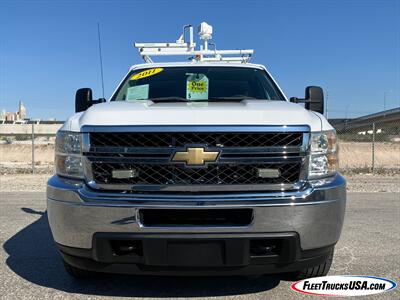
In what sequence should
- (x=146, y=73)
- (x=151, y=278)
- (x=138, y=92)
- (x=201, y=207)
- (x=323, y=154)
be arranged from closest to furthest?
1. (x=201, y=207)
2. (x=323, y=154)
3. (x=151, y=278)
4. (x=138, y=92)
5. (x=146, y=73)

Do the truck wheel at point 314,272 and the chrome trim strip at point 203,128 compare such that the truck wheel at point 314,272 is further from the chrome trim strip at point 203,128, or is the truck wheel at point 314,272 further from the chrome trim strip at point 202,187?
the chrome trim strip at point 203,128

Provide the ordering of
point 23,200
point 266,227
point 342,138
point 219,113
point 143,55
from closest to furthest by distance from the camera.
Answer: point 266,227 < point 219,113 < point 143,55 < point 23,200 < point 342,138

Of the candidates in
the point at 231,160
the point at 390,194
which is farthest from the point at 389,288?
the point at 390,194

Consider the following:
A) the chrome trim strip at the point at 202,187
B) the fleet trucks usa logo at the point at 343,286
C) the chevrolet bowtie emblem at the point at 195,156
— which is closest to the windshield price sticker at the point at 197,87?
the chevrolet bowtie emblem at the point at 195,156

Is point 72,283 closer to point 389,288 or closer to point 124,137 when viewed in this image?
point 124,137

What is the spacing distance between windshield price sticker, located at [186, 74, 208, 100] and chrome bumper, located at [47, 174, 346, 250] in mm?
1728

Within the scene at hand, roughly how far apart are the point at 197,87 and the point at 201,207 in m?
2.08

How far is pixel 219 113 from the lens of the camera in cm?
319

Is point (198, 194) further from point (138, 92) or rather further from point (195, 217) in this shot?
point (138, 92)

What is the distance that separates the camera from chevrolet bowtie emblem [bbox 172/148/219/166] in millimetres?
3055

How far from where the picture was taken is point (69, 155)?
10.7 feet

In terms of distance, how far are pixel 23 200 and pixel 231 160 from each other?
6.98 metres

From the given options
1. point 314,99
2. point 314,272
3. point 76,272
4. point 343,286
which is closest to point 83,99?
point 76,272

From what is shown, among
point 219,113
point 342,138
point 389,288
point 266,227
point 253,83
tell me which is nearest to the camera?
point 266,227
